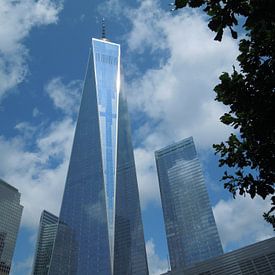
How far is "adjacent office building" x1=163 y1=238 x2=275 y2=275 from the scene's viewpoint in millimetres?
89250

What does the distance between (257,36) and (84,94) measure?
18468 centimetres

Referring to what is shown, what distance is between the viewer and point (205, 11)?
23.4 feet

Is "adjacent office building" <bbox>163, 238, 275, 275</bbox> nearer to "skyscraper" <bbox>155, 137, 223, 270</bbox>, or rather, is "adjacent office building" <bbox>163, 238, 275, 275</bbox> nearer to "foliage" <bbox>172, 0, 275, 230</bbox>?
"skyscraper" <bbox>155, 137, 223, 270</bbox>

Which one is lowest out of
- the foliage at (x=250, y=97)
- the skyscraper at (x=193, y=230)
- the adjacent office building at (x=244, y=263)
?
the foliage at (x=250, y=97)

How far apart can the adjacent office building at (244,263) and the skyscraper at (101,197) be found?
2158 inches

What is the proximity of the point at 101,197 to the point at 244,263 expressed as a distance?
76505 mm

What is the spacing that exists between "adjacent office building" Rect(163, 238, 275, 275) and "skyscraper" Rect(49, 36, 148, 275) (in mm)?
54808

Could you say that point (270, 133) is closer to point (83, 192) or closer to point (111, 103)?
point (83, 192)

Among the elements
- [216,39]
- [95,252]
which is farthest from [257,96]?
[95,252]

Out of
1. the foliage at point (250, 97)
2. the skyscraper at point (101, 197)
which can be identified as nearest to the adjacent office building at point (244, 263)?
the skyscraper at point (101, 197)

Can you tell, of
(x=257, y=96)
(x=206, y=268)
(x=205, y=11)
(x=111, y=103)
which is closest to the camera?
(x=205, y=11)

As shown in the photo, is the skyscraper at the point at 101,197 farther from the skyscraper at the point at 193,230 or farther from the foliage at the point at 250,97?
the foliage at the point at 250,97

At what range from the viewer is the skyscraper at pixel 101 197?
487ft

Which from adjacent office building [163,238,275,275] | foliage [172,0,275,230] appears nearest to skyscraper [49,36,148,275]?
adjacent office building [163,238,275,275]
